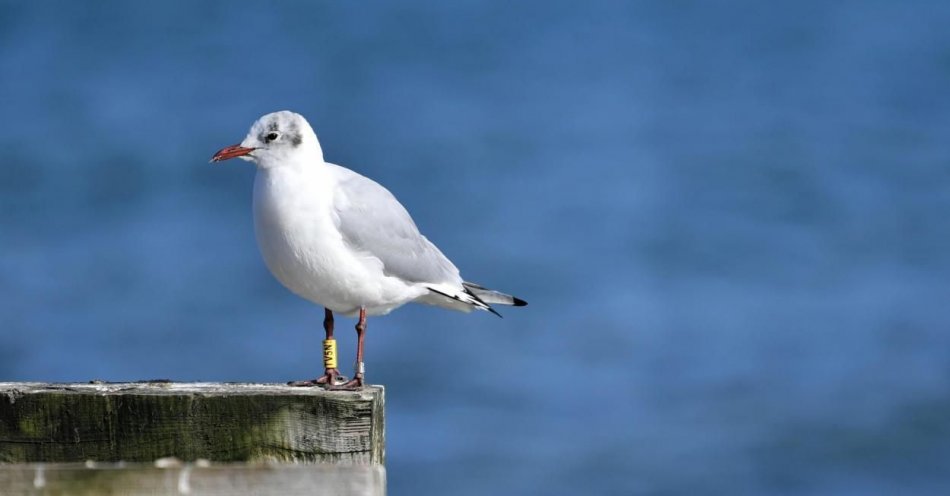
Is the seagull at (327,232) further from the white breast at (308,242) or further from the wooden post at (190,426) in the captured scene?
the wooden post at (190,426)

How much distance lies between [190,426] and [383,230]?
1.93m

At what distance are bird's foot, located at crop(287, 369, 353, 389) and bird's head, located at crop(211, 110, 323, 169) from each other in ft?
3.59

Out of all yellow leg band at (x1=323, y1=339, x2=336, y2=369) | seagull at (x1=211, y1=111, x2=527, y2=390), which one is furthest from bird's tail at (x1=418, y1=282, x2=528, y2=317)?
yellow leg band at (x1=323, y1=339, x2=336, y2=369)

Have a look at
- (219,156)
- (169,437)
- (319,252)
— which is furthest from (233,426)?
(219,156)

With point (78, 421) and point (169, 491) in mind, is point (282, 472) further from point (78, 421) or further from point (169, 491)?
point (78, 421)

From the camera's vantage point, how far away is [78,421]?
5023mm

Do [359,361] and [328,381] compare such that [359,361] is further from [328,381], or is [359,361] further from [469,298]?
[469,298]

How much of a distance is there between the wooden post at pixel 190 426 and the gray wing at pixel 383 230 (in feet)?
4.77

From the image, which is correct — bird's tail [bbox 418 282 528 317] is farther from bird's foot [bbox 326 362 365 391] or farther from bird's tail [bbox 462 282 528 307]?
bird's foot [bbox 326 362 365 391]

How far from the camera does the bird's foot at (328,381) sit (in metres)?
5.88

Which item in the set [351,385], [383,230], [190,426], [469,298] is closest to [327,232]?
[383,230]

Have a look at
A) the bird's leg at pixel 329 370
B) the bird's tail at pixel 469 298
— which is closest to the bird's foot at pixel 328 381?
the bird's leg at pixel 329 370

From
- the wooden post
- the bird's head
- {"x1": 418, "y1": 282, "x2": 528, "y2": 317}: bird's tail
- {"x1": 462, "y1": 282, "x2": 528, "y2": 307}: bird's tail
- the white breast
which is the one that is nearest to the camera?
the wooden post

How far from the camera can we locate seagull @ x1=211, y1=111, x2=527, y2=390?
614 centimetres
